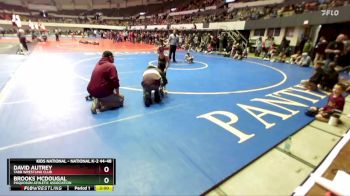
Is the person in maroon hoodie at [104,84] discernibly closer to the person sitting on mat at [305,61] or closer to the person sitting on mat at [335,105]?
the person sitting on mat at [335,105]

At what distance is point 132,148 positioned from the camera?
3363 mm

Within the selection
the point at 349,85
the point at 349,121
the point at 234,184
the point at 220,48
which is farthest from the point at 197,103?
the point at 220,48

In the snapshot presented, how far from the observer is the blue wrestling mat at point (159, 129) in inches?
113

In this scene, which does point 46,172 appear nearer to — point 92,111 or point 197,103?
point 92,111

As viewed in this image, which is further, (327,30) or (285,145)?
(327,30)

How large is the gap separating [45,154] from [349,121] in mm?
6195

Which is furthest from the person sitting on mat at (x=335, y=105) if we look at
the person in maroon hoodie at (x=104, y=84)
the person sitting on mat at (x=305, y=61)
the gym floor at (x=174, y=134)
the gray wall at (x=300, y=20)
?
the gray wall at (x=300, y=20)

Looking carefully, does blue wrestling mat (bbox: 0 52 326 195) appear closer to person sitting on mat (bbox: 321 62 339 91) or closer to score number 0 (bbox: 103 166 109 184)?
score number 0 (bbox: 103 166 109 184)
